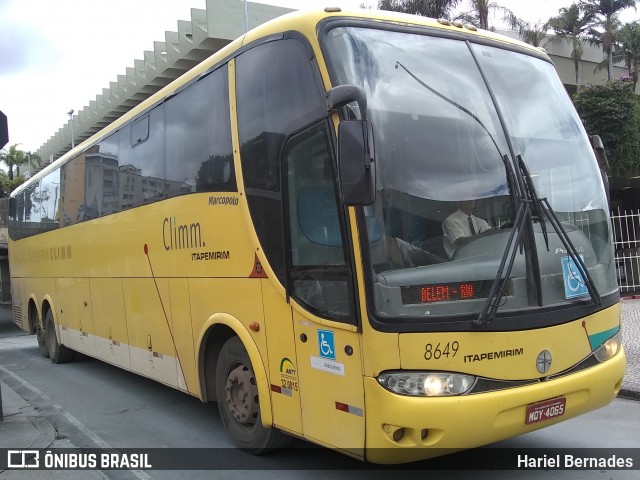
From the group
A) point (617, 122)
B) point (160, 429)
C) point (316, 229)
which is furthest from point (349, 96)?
point (617, 122)

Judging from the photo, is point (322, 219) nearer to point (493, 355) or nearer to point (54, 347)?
point (493, 355)

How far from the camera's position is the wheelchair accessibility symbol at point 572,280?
13.7ft

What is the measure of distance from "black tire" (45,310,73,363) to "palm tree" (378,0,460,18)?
57.9ft

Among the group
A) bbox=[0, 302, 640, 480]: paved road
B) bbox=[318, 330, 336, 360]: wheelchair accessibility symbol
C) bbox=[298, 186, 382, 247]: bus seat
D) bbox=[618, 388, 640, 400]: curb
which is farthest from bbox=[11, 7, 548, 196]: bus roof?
bbox=[618, 388, 640, 400]: curb

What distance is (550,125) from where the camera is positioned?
4.67 meters

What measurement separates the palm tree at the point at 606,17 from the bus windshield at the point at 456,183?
37.1 meters

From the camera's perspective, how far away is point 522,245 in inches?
156

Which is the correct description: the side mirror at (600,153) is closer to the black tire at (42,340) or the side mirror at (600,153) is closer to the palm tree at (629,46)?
the black tire at (42,340)

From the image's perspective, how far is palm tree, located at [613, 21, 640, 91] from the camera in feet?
124

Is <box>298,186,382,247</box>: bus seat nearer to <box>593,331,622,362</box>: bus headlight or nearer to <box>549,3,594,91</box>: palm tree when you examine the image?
<box>593,331,622,362</box>: bus headlight

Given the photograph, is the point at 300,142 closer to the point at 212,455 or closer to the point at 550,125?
the point at 550,125

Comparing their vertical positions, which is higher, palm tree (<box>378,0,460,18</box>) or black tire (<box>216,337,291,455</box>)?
palm tree (<box>378,0,460,18</box>)

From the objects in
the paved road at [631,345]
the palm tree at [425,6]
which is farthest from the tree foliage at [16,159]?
the paved road at [631,345]

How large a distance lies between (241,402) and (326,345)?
1.62 meters
